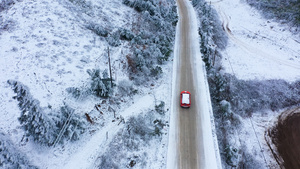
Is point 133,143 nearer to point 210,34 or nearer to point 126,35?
point 126,35

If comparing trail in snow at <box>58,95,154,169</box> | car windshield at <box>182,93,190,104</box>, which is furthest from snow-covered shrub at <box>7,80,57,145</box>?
car windshield at <box>182,93,190,104</box>

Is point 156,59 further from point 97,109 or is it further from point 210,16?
point 210,16

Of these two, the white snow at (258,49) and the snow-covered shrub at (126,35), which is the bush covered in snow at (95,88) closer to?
the snow-covered shrub at (126,35)

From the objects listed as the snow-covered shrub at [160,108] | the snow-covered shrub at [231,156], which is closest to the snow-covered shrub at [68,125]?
the snow-covered shrub at [160,108]

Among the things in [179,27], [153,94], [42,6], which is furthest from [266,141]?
[42,6]

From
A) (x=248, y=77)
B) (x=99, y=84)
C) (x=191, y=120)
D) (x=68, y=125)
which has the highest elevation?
(x=248, y=77)

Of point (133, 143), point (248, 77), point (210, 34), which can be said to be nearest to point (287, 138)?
point (248, 77)
